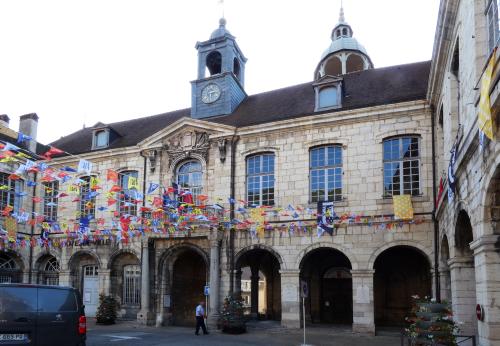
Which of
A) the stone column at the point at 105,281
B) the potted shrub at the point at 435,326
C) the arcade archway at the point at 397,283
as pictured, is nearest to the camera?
the potted shrub at the point at 435,326

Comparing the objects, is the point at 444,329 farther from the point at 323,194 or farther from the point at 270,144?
the point at 270,144

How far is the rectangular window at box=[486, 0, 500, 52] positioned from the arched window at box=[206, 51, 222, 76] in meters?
14.9

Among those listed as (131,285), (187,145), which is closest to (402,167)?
(187,145)

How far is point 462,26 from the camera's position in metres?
8.51

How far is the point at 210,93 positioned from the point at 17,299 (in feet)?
46.9

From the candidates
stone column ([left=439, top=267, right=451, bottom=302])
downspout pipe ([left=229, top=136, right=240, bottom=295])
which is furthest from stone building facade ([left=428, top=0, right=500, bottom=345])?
downspout pipe ([left=229, top=136, right=240, bottom=295])

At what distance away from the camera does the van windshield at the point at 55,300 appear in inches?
284

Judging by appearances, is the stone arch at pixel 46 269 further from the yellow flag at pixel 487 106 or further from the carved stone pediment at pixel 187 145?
the yellow flag at pixel 487 106

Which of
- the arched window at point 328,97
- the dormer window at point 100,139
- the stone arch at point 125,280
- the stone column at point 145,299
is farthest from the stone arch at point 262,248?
the dormer window at point 100,139

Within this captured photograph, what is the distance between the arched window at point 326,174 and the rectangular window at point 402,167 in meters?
1.47

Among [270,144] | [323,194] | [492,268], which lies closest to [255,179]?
[270,144]

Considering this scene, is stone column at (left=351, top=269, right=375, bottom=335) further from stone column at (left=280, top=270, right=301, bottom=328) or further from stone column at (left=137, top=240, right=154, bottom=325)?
stone column at (left=137, top=240, right=154, bottom=325)

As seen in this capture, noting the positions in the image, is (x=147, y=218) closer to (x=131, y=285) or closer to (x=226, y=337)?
(x=131, y=285)

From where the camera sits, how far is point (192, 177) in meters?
18.1
